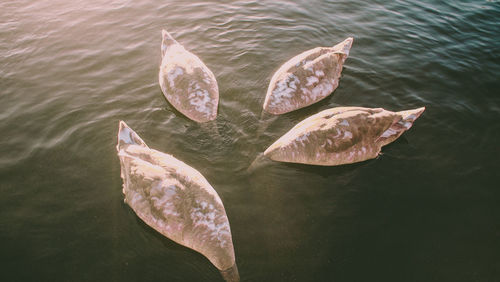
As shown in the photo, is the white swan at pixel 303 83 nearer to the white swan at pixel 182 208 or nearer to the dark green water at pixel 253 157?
the dark green water at pixel 253 157

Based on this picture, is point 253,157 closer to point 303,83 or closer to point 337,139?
point 337,139

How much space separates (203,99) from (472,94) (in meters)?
7.83

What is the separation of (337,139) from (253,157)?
1845mm

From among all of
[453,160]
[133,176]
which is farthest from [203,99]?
[453,160]

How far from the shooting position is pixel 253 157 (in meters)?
6.04

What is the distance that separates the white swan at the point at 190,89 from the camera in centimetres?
658

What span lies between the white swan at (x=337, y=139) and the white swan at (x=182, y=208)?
2012 mm

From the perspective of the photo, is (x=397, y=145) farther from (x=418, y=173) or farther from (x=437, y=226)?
(x=437, y=226)

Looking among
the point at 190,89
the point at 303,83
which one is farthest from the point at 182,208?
the point at 303,83

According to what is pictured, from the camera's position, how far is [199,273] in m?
4.30

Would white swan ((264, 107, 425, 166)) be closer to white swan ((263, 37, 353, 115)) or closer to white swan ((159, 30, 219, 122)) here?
white swan ((263, 37, 353, 115))

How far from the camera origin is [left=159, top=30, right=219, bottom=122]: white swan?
6.58m

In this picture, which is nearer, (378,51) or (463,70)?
(463,70)

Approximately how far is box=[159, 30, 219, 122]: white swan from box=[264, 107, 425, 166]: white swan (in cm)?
191
